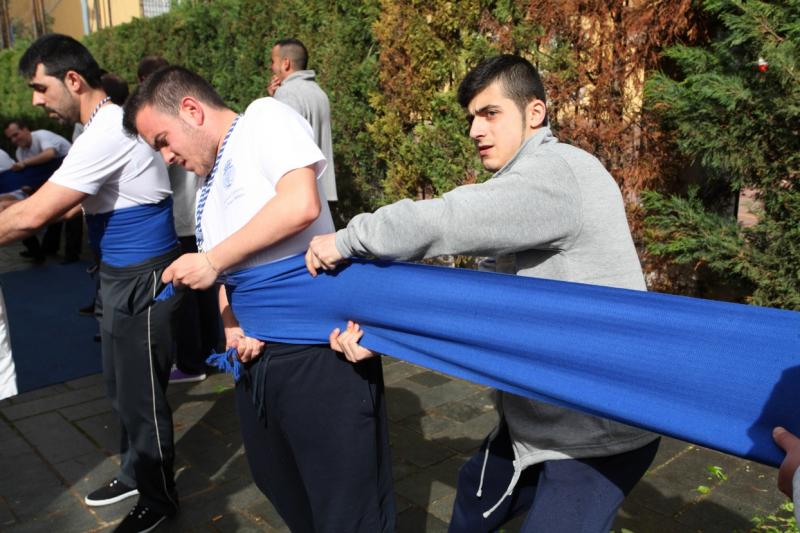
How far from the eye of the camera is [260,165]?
6.49 feet

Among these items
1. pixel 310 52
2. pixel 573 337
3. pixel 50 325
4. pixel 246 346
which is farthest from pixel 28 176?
pixel 573 337

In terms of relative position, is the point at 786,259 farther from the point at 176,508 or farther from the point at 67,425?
the point at 67,425

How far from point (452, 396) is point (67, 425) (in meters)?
2.55

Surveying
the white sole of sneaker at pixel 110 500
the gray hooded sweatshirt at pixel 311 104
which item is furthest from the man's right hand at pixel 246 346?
the gray hooded sweatshirt at pixel 311 104

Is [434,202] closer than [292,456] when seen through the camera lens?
Yes

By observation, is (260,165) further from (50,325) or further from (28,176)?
(28,176)

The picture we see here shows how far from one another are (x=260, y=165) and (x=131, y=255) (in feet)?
4.96

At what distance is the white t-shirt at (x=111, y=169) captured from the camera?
2824 mm

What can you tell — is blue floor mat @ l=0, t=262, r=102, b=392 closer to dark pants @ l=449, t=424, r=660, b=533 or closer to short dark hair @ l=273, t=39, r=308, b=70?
short dark hair @ l=273, t=39, r=308, b=70

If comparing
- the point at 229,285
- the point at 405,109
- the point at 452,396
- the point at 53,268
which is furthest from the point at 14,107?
the point at 229,285

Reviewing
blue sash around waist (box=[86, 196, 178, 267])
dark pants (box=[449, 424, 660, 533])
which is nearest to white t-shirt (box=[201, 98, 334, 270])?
dark pants (box=[449, 424, 660, 533])

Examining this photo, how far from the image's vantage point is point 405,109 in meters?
6.87

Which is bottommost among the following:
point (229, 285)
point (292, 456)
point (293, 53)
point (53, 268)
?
point (53, 268)

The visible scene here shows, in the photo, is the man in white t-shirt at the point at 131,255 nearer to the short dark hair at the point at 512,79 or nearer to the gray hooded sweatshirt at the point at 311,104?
the short dark hair at the point at 512,79
